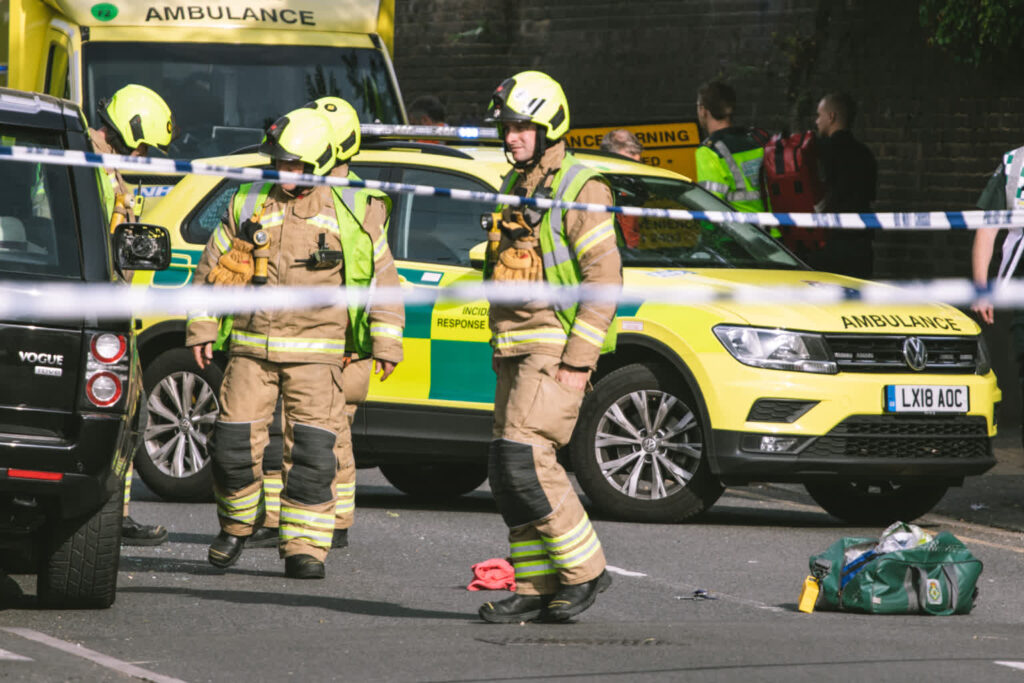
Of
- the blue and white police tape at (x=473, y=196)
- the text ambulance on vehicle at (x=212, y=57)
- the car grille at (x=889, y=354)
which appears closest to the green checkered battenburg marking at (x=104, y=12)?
the text ambulance on vehicle at (x=212, y=57)

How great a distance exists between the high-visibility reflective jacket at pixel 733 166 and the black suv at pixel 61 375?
20.2 feet

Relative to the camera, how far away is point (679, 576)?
8.52 metres

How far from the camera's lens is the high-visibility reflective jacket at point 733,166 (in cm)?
1291

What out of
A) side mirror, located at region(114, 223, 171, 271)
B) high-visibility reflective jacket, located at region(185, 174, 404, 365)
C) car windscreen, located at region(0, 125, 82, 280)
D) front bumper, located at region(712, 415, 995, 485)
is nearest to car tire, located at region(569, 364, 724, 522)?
front bumper, located at region(712, 415, 995, 485)

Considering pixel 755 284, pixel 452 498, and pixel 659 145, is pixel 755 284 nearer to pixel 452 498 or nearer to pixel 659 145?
pixel 452 498

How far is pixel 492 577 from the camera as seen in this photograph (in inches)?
317

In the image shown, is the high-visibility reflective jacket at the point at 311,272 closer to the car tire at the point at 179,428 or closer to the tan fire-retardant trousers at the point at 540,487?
the tan fire-retardant trousers at the point at 540,487

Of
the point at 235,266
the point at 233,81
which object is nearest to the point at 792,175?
the point at 233,81

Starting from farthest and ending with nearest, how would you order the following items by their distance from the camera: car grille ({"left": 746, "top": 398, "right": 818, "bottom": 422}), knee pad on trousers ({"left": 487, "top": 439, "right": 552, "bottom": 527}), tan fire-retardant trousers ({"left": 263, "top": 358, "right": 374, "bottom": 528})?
car grille ({"left": 746, "top": 398, "right": 818, "bottom": 422}) → tan fire-retardant trousers ({"left": 263, "top": 358, "right": 374, "bottom": 528}) → knee pad on trousers ({"left": 487, "top": 439, "right": 552, "bottom": 527})

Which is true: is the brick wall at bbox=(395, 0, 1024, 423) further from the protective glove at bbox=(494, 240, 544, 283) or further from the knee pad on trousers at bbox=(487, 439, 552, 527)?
the knee pad on trousers at bbox=(487, 439, 552, 527)

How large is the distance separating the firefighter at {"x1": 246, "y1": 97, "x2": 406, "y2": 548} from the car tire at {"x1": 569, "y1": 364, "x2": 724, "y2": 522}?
145 cm

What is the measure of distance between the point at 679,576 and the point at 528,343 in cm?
184

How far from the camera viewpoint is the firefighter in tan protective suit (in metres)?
8.01

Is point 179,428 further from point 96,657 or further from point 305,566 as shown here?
point 96,657
